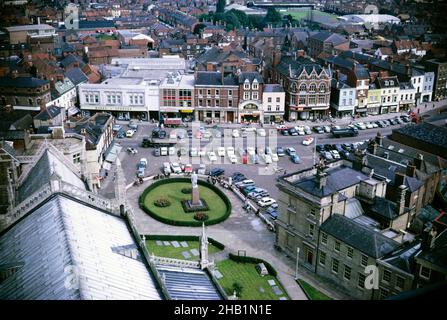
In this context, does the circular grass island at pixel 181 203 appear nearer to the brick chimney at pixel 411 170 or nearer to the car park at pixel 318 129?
the brick chimney at pixel 411 170

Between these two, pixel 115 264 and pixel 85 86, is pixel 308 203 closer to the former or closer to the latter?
pixel 115 264

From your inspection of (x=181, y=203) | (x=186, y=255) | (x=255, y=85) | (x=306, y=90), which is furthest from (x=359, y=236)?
(x=306, y=90)

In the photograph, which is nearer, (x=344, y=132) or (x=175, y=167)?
(x=175, y=167)

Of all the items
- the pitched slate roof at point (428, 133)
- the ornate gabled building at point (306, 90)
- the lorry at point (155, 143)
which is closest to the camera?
the pitched slate roof at point (428, 133)

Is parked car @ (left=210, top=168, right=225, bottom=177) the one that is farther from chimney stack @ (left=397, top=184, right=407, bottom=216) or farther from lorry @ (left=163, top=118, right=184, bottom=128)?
chimney stack @ (left=397, top=184, right=407, bottom=216)

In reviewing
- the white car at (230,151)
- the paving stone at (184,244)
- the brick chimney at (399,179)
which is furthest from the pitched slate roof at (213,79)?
the brick chimney at (399,179)

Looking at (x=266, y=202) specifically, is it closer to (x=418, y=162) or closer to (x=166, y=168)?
(x=166, y=168)
